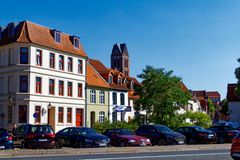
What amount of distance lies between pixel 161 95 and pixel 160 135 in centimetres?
2460

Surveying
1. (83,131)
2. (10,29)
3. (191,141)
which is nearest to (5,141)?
(83,131)

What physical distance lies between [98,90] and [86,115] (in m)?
5.29

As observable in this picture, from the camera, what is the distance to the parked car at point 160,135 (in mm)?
29967

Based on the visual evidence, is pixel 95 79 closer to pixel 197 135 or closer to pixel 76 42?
pixel 76 42

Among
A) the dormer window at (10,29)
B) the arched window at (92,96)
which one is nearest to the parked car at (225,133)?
the dormer window at (10,29)

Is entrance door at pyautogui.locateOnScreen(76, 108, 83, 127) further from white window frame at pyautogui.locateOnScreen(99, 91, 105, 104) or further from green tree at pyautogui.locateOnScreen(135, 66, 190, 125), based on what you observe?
green tree at pyautogui.locateOnScreen(135, 66, 190, 125)

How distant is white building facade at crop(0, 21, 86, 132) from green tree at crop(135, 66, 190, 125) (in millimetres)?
9723

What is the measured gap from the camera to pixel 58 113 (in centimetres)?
5491

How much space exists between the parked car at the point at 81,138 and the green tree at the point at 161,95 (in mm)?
26906

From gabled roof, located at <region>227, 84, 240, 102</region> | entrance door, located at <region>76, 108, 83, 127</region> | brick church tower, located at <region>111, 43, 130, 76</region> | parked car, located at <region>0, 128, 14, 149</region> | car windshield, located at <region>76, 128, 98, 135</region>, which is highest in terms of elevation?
brick church tower, located at <region>111, 43, 130, 76</region>

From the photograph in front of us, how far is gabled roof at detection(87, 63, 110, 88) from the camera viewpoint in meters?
64.4

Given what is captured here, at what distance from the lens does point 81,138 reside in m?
26.8

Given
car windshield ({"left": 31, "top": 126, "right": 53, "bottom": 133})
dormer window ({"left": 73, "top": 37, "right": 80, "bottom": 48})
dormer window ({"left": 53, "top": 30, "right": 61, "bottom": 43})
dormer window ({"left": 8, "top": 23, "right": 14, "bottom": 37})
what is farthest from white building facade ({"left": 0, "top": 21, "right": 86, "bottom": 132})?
car windshield ({"left": 31, "top": 126, "right": 53, "bottom": 133})

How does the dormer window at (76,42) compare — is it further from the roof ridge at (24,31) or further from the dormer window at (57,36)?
the roof ridge at (24,31)
